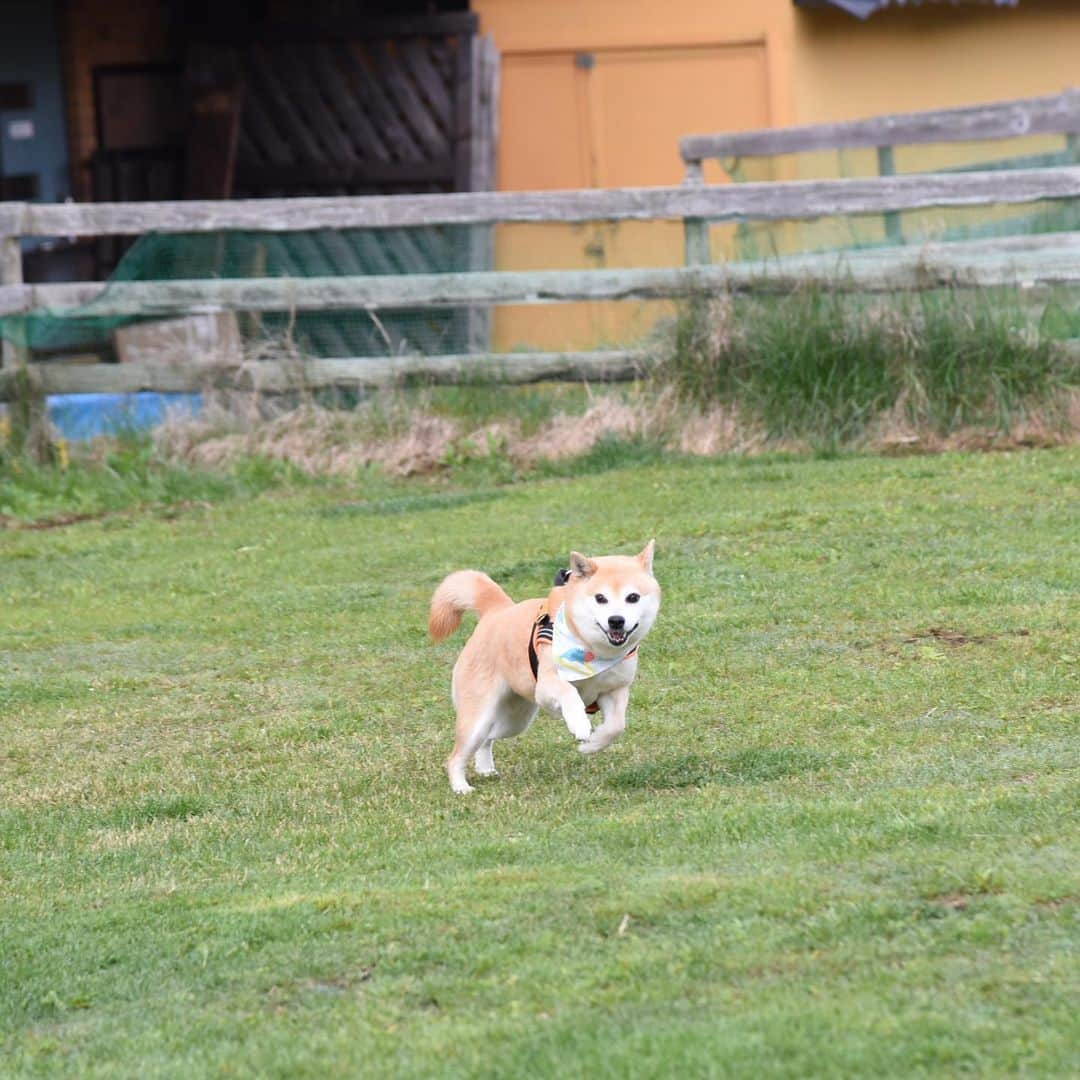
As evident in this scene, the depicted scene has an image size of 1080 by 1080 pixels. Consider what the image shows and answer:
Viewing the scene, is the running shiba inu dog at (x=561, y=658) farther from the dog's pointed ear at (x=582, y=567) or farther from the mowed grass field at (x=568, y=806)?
the mowed grass field at (x=568, y=806)

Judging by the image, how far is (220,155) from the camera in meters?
16.6

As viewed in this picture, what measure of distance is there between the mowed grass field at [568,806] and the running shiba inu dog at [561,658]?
0.23 metres

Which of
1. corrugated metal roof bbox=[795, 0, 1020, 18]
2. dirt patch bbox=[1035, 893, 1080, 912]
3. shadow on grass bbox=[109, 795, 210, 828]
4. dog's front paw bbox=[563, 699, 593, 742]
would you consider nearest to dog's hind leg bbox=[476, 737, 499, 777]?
dog's front paw bbox=[563, 699, 593, 742]

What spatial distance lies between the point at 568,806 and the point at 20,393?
7.16 metres

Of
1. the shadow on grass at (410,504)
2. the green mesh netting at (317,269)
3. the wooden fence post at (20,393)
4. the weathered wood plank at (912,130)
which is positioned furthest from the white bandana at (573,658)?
the weathered wood plank at (912,130)

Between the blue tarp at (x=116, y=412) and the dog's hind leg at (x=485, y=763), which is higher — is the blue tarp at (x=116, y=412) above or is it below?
above

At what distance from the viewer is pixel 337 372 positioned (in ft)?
38.5

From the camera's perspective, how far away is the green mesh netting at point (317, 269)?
11.8 meters

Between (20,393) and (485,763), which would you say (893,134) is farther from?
(485,763)

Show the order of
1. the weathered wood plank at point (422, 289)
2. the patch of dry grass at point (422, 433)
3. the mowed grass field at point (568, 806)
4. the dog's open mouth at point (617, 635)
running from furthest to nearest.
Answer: the weathered wood plank at point (422, 289), the patch of dry grass at point (422, 433), the dog's open mouth at point (617, 635), the mowed grass field at point (568, 806)

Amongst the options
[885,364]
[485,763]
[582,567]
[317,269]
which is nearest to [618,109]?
[317,269]

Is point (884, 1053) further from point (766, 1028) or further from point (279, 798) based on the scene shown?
point (279, 798)

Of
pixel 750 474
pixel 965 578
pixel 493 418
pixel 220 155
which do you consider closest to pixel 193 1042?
pixel 965 578

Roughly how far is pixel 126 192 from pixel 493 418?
7.74m
